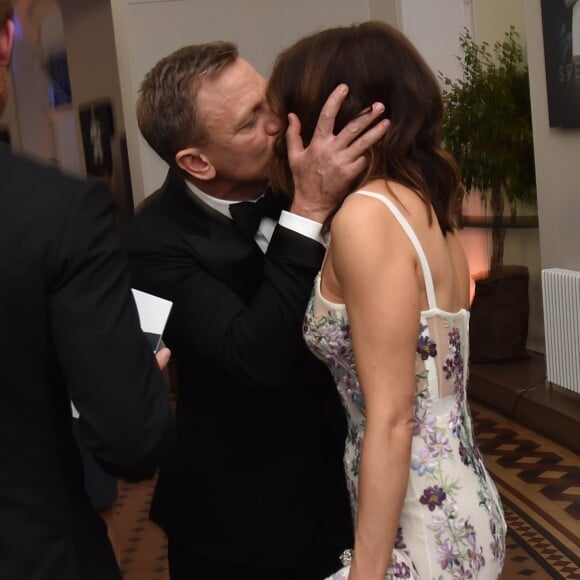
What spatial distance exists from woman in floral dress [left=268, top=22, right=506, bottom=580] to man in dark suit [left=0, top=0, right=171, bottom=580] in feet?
1.22

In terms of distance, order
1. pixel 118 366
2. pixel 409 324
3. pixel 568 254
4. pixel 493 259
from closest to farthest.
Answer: pixel 118 366 < pixel 409 324 < pixel 568 254 < pixel 493 259

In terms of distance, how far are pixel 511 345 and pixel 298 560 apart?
17.1 feet

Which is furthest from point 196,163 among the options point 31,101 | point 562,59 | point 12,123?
point 12,123

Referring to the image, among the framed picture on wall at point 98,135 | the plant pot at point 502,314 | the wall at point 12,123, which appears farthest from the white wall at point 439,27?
the wall at point 12,123

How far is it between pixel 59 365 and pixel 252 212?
801 millimetres

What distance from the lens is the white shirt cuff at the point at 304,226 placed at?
5.68ft

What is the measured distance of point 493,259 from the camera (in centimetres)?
704

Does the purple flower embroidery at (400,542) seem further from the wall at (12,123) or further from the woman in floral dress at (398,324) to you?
the wall at (12,123)

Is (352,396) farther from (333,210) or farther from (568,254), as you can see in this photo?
(568,254)

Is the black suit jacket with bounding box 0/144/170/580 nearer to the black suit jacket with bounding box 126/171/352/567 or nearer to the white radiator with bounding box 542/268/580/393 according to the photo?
the black suit jacket with bounding box 126/171/352/567

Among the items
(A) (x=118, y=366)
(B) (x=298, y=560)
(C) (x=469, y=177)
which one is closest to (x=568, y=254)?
(C) (x=469, y=177)

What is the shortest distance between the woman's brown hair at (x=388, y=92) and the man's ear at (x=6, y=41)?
54 centimetres

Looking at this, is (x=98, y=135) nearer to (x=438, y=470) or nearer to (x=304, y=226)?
(x=304, y=226)

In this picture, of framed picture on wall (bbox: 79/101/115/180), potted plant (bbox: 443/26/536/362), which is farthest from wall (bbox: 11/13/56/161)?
potted plant (bbox: 443/26/536/362)
